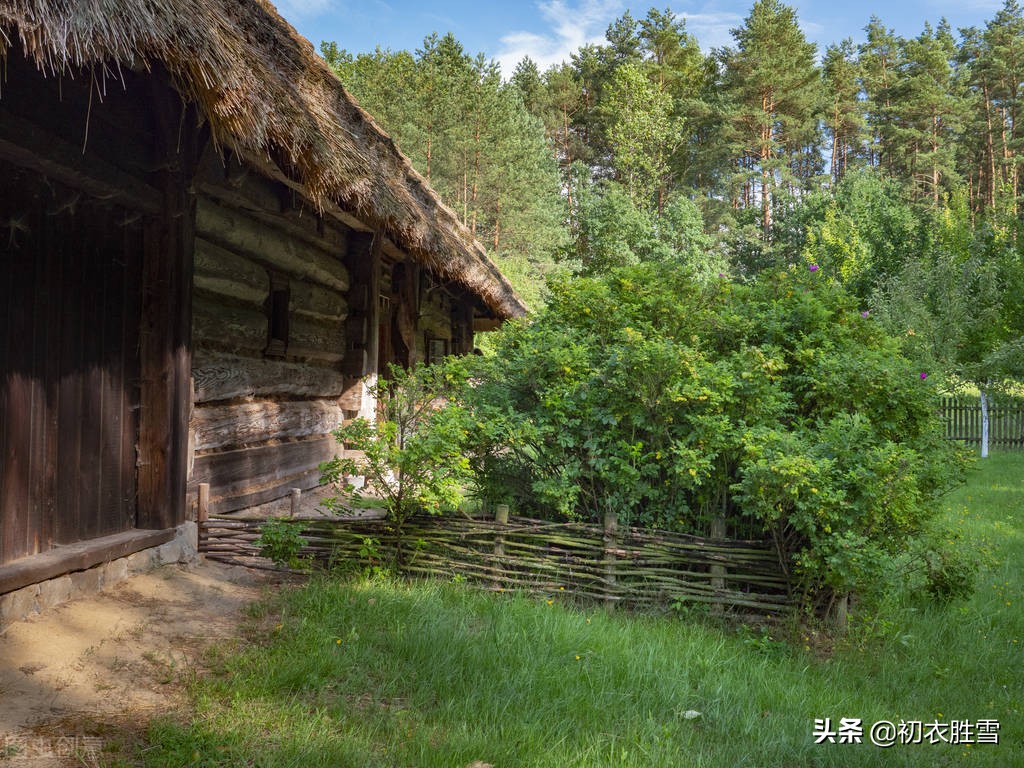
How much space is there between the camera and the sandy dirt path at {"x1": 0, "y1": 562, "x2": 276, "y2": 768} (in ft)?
7.54

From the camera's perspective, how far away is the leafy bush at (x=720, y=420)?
365 centimetres

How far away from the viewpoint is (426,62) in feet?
81.4

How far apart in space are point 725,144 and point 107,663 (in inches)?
1178

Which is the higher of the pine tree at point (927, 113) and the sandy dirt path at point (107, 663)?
the pine tree at point (927, 113)

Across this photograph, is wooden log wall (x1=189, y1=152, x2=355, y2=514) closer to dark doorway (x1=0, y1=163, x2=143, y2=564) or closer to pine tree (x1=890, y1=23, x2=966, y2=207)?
dark doorway (x1=0, y1=163, x2=143, y2=564)

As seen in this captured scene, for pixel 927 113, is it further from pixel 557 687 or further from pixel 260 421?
pixel 557 687

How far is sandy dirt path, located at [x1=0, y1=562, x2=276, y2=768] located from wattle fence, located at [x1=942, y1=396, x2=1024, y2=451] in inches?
601

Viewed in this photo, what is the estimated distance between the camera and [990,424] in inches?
622

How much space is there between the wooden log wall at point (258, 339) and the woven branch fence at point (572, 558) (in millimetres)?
1145

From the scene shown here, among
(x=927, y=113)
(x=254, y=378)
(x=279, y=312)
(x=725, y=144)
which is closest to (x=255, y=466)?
(x=254, y=378)

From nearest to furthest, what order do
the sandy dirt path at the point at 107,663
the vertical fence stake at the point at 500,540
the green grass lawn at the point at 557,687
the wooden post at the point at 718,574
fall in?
the sandy dirt path at the point at 107,663
the green grass lawn at the point at 557,687
the wooden post at the point at 718,574
the vertical fence stake at the point at 500,540

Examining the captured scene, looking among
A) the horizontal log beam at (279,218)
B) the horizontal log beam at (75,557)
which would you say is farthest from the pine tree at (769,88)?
the horizontal log beam at (75,557)

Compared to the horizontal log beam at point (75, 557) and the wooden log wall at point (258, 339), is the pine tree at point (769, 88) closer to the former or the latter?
the wooden log wall at point (258, 339)

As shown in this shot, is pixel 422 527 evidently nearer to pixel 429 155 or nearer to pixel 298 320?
pixel 298 320
